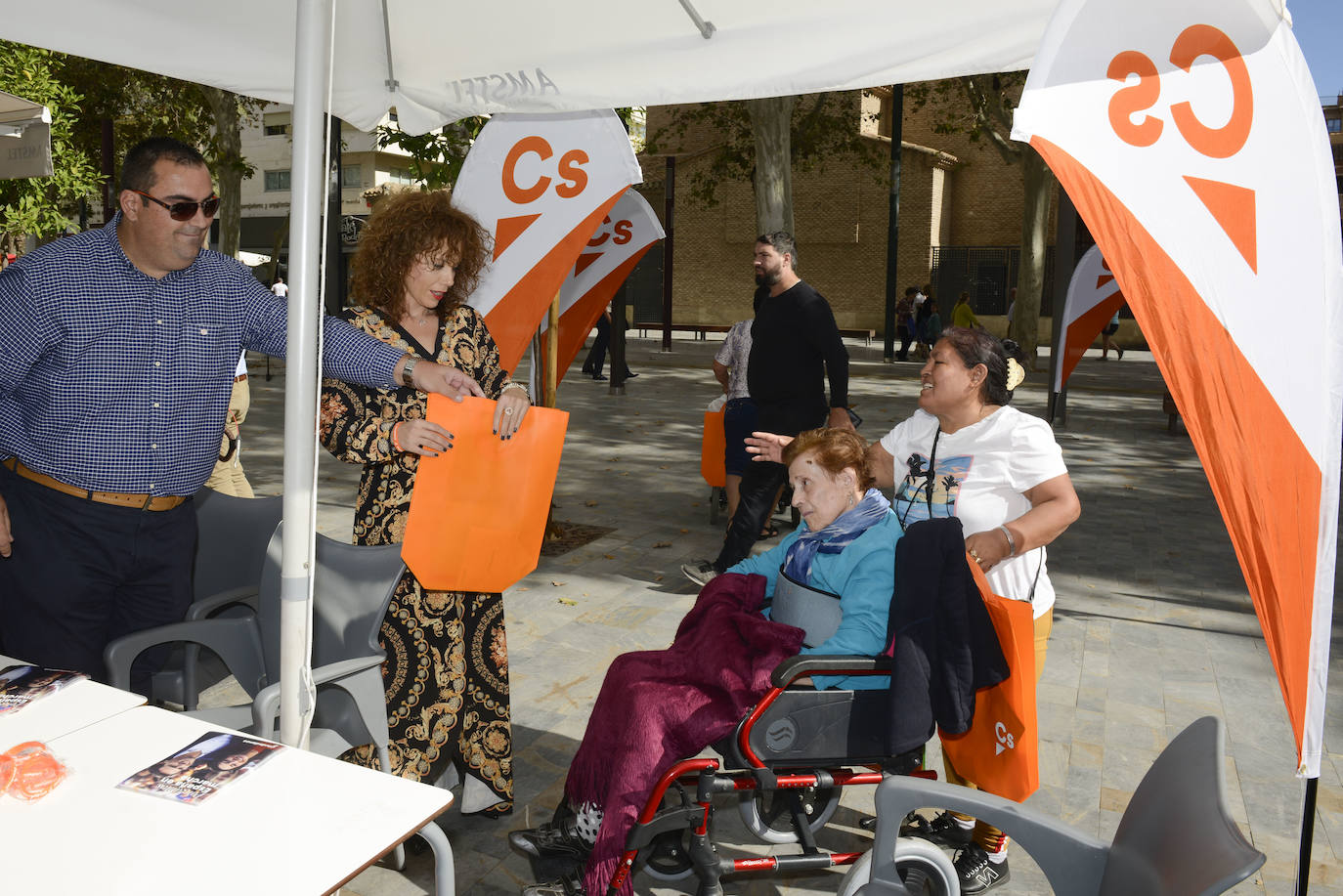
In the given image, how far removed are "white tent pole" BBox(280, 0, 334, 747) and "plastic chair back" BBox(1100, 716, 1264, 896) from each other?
1.77 metres

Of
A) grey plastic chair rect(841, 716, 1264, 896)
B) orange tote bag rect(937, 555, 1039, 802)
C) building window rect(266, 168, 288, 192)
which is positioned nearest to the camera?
grey plastic chair rect(841, 716, 1264, 896)

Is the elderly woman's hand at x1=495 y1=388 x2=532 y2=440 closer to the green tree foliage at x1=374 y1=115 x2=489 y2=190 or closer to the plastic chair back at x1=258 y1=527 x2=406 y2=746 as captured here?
the plastic chair back at x1=258 y1=527 x2=406 y2=746

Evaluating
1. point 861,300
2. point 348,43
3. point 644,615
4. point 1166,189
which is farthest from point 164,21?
point 861,300

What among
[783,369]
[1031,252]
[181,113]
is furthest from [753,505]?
[181,113]

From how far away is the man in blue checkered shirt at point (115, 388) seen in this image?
2896mm

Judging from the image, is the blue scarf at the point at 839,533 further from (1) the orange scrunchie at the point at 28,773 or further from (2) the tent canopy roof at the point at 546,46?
(1) the orange scrunchie at the point at 28,773

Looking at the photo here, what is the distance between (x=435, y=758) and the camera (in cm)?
346

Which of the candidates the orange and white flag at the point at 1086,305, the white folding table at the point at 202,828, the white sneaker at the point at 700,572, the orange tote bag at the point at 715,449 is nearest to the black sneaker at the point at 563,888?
the white folding table at the point at 202,828

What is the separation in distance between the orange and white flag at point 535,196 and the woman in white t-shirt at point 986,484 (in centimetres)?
199

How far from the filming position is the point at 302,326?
2.27 m

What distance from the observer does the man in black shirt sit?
6027 millimetres

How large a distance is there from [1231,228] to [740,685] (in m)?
1.78

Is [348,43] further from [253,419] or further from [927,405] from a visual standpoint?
[253,419]

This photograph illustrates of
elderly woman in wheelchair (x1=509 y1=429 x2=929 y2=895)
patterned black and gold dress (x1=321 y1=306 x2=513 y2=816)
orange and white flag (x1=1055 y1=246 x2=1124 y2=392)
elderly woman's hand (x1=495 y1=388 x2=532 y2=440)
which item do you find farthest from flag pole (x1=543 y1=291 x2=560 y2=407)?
orange and white flag (x1=1055 y1=246 x2=1124 y2=392)
